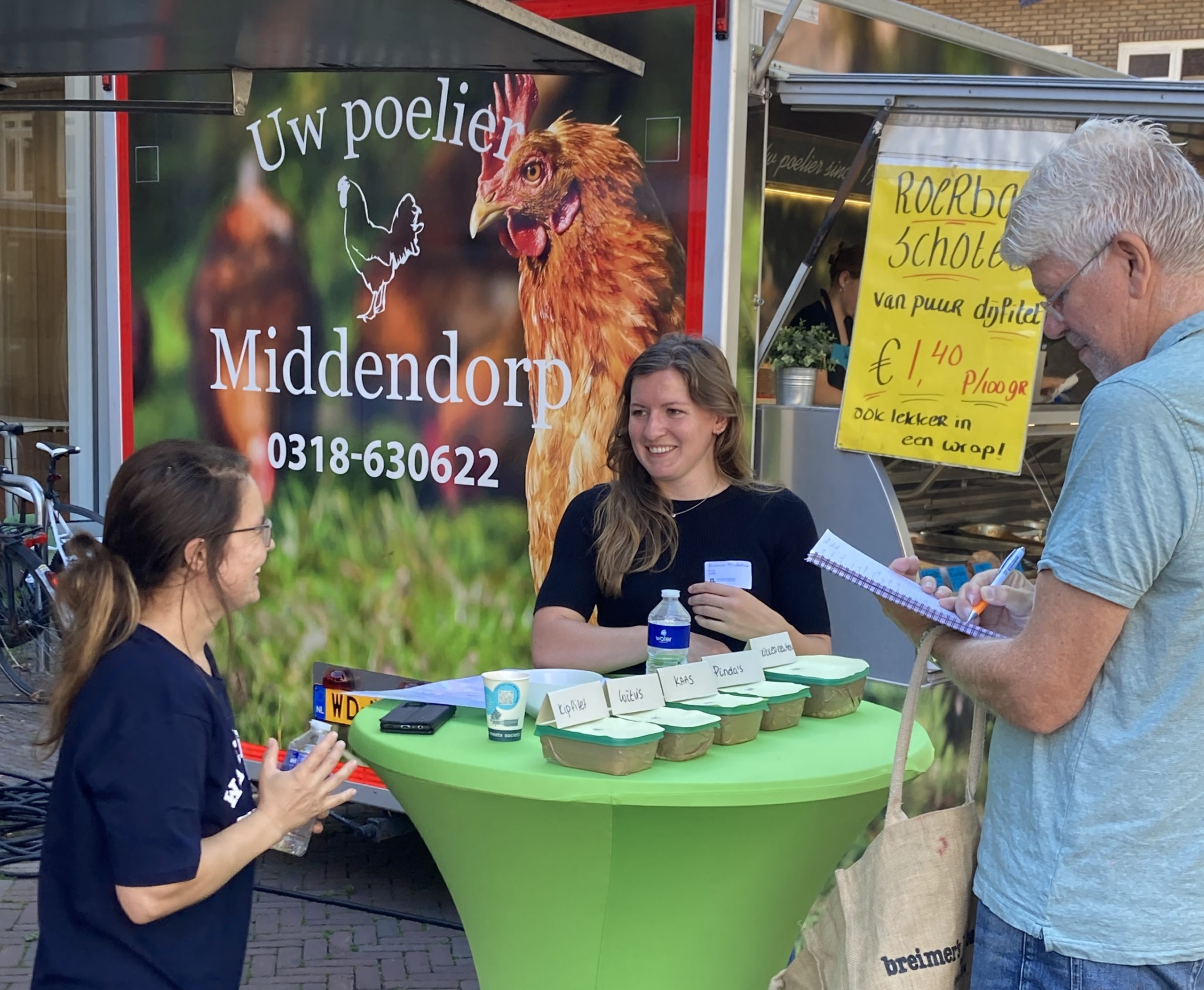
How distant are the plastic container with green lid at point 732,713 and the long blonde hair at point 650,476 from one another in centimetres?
71

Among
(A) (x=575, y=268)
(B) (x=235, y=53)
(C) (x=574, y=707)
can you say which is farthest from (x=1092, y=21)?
(C) (x=574, y=707)

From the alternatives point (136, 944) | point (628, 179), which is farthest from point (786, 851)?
point (628, 179)

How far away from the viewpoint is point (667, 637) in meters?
2.57

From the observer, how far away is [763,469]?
13.0 feet

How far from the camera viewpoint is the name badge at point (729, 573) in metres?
2.99

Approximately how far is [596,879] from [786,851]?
331 millimetres

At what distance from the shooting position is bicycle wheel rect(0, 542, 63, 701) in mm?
6781

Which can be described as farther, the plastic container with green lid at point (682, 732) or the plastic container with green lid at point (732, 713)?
the plastic container with green lid at point (732, 713)

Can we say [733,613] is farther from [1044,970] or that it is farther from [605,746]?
[1044,970]

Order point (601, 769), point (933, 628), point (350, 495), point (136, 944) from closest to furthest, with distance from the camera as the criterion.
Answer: point (933, 628) → point (136, 944) → point (601, 769) → point (350, 495)

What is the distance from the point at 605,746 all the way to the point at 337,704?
2571 millimetres

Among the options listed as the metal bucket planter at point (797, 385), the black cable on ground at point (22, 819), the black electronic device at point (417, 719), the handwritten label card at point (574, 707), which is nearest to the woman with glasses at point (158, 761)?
the black electronic device at point (417, 719)

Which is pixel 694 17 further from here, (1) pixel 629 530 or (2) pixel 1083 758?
(2) pixel 1083 758

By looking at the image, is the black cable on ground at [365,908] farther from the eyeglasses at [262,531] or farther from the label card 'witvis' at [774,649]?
the eyeglasses at [262,531]
